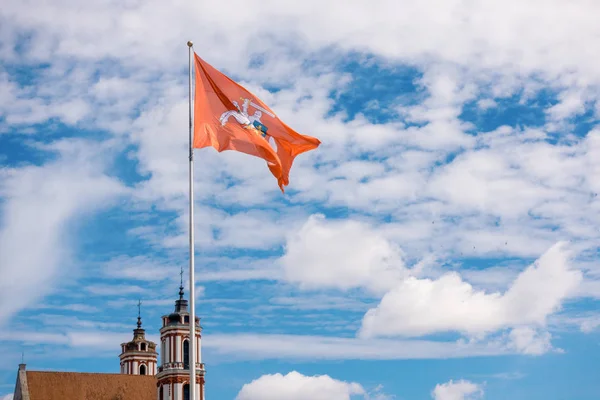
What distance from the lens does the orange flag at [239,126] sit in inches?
1123

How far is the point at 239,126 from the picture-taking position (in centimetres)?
2909

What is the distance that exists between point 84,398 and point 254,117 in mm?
73600

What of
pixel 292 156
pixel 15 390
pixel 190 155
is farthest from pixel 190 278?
pixel 15 390

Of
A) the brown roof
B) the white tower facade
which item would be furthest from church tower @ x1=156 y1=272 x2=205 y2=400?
the brown roof

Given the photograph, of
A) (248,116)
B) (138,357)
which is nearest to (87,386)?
(138,357)

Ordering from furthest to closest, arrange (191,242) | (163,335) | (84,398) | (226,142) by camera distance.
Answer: (163,335)
(84,398)
(226,142)
(191,242)

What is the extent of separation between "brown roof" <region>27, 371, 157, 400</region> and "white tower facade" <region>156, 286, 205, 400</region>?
2701 millimetres

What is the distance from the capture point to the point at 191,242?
26875mm

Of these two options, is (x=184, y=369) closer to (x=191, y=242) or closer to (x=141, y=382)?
(x=141, y=382)

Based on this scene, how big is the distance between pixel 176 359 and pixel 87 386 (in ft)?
34.7

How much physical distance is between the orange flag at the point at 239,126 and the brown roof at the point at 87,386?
240ft

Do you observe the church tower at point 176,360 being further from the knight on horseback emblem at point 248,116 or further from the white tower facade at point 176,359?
the knight on horseback emblem at point 248,116

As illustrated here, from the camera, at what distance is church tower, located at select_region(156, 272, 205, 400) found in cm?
9600

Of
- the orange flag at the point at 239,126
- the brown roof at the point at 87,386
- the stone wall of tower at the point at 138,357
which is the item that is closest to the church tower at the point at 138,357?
the stone wall of tower at the point at 138,357
